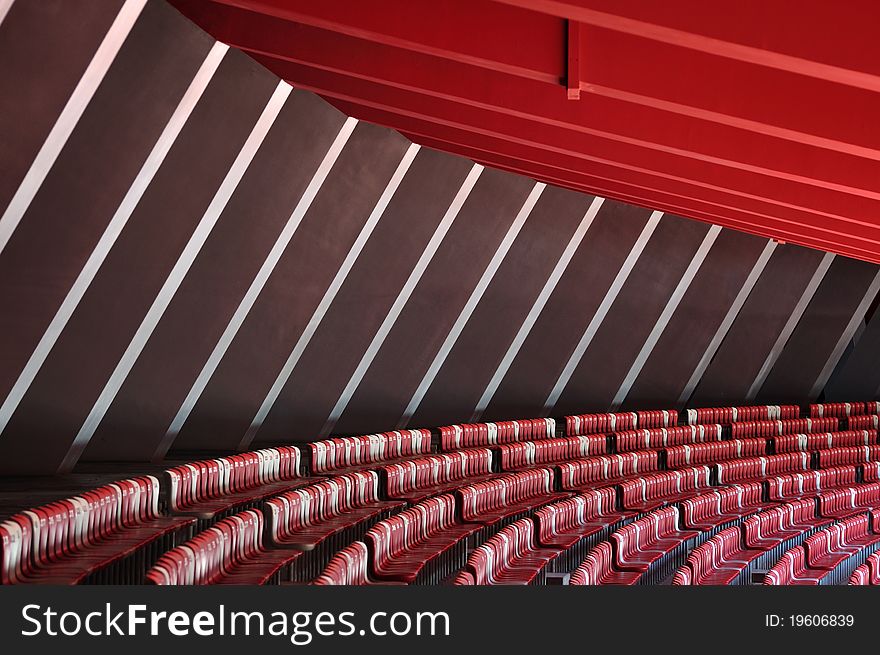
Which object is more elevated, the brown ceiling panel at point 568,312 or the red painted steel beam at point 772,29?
the brown ceiling panel at point 568,312

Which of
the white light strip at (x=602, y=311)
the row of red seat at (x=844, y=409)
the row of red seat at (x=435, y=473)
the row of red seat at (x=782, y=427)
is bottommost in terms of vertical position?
the row of red seat at (x=435, y=473)

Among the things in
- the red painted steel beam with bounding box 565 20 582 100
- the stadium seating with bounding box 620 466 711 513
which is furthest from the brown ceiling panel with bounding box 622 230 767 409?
the red painted steel beam with bounding box 565 20 582 100

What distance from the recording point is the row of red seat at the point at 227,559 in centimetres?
552

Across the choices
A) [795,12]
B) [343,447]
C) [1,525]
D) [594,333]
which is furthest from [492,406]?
[795,12]

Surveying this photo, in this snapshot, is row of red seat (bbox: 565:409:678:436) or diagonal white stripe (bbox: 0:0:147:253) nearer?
diagonal white stripe (bbox: 0:0:147:253)

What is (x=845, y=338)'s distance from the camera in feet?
63.3

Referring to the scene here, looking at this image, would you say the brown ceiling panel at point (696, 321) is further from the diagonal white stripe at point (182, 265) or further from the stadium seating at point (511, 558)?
the diagonal white stripe at point (182, 265)

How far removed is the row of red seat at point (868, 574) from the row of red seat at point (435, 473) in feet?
12.8

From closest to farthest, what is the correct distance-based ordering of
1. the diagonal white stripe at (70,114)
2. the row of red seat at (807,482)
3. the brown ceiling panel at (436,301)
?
the diagonal white stripe at (70,114), the row of red seat at (807,482), the brown ceiling panel at (436,301)

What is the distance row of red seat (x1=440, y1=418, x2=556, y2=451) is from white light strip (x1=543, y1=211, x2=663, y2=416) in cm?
177

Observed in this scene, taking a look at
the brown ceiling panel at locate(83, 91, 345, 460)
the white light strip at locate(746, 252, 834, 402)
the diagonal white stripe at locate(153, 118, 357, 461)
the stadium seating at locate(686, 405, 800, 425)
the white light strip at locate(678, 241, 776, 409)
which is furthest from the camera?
the white light strip at locate(746, 252, 834, 402)

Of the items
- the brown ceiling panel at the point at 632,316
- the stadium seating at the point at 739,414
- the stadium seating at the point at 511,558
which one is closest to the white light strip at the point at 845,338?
the stadium seating at the point at 739,414

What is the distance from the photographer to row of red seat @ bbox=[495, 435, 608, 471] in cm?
1240

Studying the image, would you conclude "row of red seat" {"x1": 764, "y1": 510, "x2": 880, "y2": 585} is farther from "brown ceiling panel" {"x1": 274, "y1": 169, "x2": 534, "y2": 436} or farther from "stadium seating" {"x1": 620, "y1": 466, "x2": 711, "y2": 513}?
"brown ceiling panel" {"x1": 274, "y1": 169, "x2": 534, "y2": 436}
